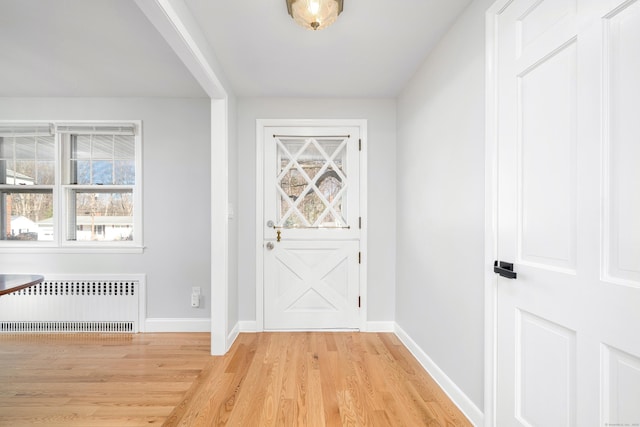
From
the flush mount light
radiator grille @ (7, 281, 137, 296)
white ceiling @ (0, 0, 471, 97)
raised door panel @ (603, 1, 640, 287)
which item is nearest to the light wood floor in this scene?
radiator grille @ (7, 281, 137, 296)

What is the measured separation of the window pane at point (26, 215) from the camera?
10.3ft

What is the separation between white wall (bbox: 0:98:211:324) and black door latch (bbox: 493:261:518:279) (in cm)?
261

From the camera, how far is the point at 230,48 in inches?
86.7

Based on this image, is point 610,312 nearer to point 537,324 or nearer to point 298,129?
point 537,324

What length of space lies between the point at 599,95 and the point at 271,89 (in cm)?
246

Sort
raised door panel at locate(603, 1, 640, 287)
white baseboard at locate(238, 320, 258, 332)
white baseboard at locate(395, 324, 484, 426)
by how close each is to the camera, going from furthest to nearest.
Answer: white baseboard at locate(238, 320, 258, 332)
white baseboard at locate(395, 324, 484, 426)
raised door panel at locate(603, 1, 640, 287)

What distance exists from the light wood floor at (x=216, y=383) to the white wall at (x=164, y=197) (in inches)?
20.9

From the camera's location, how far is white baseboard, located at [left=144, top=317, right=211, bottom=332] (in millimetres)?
3033

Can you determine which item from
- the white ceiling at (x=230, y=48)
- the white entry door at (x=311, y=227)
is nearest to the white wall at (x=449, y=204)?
the white ceiling at (x=230, y=48)

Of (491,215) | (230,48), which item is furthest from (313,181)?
(491,215)

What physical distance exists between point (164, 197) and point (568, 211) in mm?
3238

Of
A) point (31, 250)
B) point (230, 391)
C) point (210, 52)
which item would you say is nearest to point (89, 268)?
point (31, 250)

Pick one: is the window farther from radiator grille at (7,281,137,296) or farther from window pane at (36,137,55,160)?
radiator grille at (7,281,137,296)

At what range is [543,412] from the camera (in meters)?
1.23
